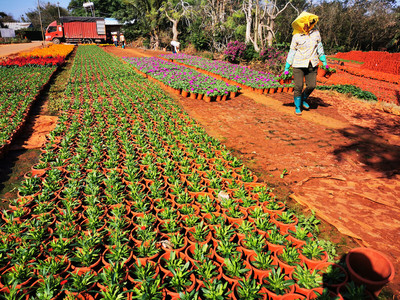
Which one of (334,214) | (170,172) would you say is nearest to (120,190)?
(170,172)

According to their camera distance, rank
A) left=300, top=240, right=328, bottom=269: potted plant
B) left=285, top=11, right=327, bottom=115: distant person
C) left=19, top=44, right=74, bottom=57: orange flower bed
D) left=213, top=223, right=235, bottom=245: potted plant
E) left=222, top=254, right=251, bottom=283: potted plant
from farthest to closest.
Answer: left=19, top=44, right=74, bottom=57: orange flower bed, left=285, top=11, right=327, bottom=115: distant person, left=213, top=223, right=235, bottom=245: potted plant, left=300, top=240, right=328, bottom=269: potted plant, left=222, top=254, right=251, bottom=283: potted plant

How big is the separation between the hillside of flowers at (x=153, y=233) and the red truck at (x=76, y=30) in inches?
1582

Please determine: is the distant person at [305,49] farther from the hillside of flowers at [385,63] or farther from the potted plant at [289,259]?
the hillside of flowers at [385,63]

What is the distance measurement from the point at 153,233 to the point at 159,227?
0.28m

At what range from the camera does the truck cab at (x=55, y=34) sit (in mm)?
36125

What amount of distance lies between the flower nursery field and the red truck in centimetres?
3967

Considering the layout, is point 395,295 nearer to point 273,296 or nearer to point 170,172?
point 273,296

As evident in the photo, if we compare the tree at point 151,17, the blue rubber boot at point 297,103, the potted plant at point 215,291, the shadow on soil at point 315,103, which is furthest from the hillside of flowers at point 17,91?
the tree at point 151,17

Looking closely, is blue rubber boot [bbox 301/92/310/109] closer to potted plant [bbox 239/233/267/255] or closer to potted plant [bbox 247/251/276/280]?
potted plant [bbox 239/233/267/255]

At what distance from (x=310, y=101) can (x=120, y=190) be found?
744cm

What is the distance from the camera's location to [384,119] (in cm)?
656

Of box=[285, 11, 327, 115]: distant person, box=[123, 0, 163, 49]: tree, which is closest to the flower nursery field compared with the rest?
box=[285, 11, 327, 115]: distant person

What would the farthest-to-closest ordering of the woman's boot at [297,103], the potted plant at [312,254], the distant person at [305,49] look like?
the woman's boot at [297,103] < the distant person at [305,49] < the potted plant at [312,254]

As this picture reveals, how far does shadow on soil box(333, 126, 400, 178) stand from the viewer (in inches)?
158
